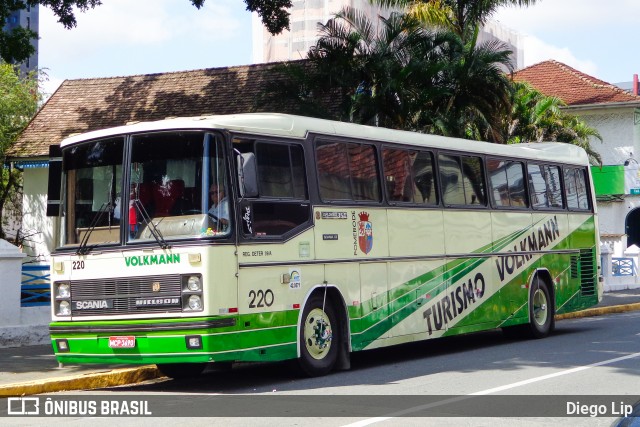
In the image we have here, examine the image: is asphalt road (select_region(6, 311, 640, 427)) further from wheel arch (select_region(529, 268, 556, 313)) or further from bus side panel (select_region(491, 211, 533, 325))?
wheel arch (select_region(529, 268, 556, 313))

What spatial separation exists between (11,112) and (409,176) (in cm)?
2751

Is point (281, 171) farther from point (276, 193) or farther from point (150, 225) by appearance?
point (150, 225)

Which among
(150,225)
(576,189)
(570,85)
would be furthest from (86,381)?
(570,85)

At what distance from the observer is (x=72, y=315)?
40.0 feet

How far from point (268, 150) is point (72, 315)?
10.2 feet

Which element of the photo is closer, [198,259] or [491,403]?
[491,403]

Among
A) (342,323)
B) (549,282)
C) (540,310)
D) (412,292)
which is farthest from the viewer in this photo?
(549,282)

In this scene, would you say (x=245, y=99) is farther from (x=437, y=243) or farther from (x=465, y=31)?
(x=437, y=243)

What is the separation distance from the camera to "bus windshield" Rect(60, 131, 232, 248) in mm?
11633

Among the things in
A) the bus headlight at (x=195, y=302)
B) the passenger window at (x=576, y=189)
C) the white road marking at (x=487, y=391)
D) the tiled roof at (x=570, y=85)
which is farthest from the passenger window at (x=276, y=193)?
the tiled roof at (x=570, y=85)

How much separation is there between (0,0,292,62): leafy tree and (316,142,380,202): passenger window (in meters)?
10.2

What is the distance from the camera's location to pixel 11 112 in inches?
1538

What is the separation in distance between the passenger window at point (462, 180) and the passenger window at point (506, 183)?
16.5 inches

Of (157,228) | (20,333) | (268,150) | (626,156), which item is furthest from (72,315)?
(626,156)
